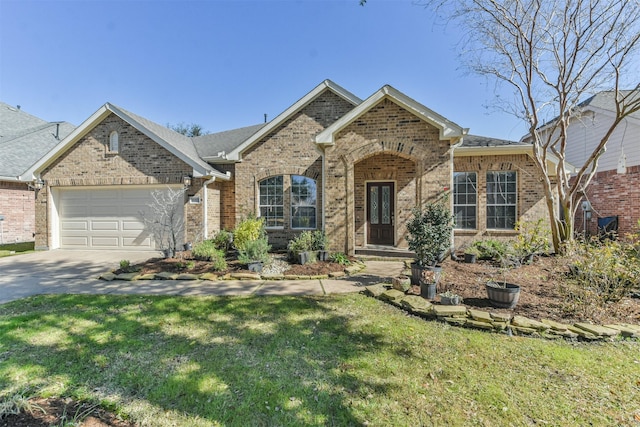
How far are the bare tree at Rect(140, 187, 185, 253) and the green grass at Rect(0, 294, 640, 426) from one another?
18.7 feet

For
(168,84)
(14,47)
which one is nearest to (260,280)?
(14,47)

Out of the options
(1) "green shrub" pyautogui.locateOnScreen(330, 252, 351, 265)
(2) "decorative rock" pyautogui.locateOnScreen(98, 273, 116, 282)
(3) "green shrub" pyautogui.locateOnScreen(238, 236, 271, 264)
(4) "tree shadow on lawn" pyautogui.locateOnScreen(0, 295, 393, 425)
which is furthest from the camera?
(1) "green shrub" pyautogui.locateOnScreen(330, 252, 351, 265)

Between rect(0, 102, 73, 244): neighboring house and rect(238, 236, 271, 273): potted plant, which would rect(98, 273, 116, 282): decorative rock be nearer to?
rect(238, 236, 271, 273): potted plant

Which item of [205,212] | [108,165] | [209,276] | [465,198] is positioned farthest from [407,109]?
[108,165]

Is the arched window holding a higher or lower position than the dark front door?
higher

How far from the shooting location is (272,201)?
1136 centimetres

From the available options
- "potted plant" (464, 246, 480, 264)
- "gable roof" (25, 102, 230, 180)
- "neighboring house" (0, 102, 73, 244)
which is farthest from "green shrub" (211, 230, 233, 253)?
"neighboring house" (0, 102, 73, 244)

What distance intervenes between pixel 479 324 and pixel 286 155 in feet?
29.5

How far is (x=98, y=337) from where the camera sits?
151 inches

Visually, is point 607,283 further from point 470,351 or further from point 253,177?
point 253,177

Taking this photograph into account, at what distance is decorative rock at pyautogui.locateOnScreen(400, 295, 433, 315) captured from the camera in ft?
14.9

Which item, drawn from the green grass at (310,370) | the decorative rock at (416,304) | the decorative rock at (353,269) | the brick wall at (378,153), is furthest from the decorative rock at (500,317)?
the brick wall at (378,153)

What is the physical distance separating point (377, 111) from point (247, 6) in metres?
5.97

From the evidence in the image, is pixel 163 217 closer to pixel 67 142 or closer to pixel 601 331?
pixel 67 142
